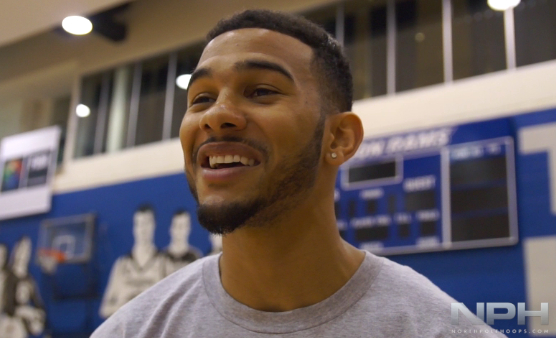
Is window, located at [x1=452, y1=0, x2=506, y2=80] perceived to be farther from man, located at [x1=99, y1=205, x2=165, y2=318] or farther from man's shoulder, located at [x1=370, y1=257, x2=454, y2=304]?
man's shoulder, located at [x1=370, y1=257, x2=454, y2=304]

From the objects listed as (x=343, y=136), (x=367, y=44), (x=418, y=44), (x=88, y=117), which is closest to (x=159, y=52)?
(x=88, y=117)

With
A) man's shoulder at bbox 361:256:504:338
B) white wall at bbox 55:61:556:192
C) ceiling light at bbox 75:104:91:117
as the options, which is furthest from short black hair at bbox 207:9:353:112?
ceiling light at bbox 75:104:91:117

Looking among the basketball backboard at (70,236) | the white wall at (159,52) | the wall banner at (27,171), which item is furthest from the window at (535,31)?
the wall banner at (27,171)

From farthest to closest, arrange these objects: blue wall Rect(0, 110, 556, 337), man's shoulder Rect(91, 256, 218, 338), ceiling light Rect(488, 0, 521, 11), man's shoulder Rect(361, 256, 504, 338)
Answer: ceiling light Rect(488, 0, 521, 11) < blue wall Rect(0, 110, 556, 337) < man's shoulder Rect(91, 256, 218, 338) < man's shoulder Rect(361, 256, 504, 338)

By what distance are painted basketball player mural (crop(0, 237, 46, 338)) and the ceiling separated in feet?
8.65

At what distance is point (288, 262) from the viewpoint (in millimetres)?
1520

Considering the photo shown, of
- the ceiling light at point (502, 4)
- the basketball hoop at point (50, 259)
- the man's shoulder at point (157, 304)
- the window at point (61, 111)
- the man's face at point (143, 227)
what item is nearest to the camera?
the man's shoulder at point (157, 304)

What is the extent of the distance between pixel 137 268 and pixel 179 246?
595 millimetres

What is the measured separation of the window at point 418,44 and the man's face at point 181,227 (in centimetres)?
248

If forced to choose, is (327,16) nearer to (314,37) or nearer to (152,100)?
(152,100)

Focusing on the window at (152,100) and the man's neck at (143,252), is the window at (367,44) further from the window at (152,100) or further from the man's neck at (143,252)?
the man's neck at (143,252)

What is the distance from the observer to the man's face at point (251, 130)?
1453mm

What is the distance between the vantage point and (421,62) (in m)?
5.30

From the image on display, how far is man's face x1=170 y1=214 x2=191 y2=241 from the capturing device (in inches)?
244
